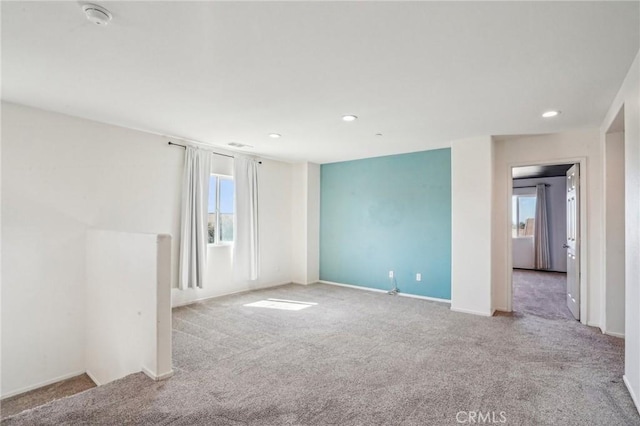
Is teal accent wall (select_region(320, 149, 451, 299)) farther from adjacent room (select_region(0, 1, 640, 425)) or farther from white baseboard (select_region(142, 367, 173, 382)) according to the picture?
white baseboard (select_region(142, 367, 173, 382))

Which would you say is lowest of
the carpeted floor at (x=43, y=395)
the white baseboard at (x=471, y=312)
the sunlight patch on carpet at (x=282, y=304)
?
the carpeted floor at (x=43, y=395)

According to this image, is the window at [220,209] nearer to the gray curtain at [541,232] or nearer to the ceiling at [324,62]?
the ceiling at [324,62]

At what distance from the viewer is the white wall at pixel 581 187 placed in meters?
4.11

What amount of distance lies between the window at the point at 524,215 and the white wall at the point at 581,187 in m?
5.28

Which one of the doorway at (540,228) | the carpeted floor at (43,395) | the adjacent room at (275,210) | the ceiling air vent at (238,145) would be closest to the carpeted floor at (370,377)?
the adjacent room at (275,210)

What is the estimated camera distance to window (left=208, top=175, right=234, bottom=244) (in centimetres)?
539

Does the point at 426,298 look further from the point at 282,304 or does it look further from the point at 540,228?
the point at 540,228

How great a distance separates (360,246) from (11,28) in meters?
5.26

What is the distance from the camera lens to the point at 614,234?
12.4ft

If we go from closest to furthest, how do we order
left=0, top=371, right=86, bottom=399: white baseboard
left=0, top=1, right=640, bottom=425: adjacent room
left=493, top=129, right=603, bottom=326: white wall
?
left=0, top=1, right=640, bottom=425: adjacent room, left=0, top=371, right=86, bottom=399: white baseboard, left=493, top=129, right=603, bottom=326: white wall

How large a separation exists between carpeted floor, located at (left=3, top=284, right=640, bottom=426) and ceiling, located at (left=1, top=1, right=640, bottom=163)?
2375 mm

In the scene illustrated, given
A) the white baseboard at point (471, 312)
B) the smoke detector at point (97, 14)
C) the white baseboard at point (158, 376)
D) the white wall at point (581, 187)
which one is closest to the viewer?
the smoke detector at point (97, 14)

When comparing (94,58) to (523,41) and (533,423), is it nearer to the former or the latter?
(523,41)

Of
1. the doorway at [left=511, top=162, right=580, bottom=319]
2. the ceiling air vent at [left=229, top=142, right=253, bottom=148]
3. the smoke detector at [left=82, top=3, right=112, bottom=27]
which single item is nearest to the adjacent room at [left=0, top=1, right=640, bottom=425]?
the smoke detector at [left=82, top=3, right=112, bottom=27]
